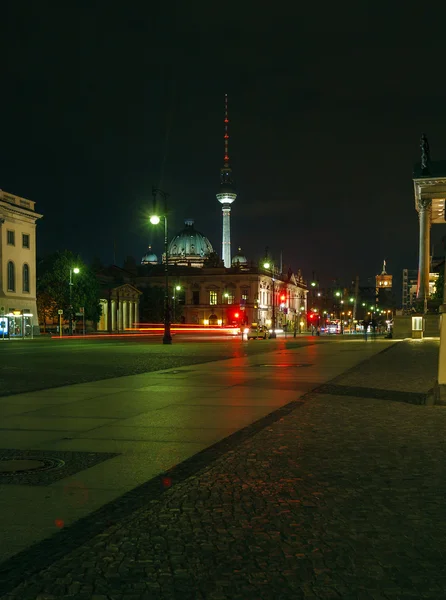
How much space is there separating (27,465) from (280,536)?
3.95 meters

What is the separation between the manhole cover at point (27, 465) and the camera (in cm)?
825

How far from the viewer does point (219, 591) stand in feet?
15.1

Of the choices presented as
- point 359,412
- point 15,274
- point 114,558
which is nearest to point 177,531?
point 114,558

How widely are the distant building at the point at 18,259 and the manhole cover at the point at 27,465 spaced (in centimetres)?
6754

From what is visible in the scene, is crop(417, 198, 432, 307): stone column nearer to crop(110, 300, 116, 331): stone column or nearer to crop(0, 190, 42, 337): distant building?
crop(0, 190, 42, 337): distant building

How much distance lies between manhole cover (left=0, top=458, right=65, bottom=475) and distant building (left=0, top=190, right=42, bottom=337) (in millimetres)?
67542

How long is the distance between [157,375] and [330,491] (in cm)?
1501

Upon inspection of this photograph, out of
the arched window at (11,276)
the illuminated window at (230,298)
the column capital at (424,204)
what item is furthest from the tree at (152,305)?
the column capital at (424,204)

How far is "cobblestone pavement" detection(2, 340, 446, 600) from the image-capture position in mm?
4691

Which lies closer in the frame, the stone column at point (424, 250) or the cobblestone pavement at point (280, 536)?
the cobblestone pavement at point (280, 536)

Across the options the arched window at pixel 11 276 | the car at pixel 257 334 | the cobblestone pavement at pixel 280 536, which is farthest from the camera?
the arched window at pixel 11 276

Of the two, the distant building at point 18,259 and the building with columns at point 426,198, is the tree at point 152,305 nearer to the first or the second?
the distant building at point 18,259

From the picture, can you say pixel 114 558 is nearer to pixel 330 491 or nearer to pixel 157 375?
pixel 330 491

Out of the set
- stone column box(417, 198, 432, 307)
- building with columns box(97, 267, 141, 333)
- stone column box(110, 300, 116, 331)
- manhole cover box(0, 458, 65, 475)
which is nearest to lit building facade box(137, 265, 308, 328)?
building with columns box(97, 267, 141, 333)
